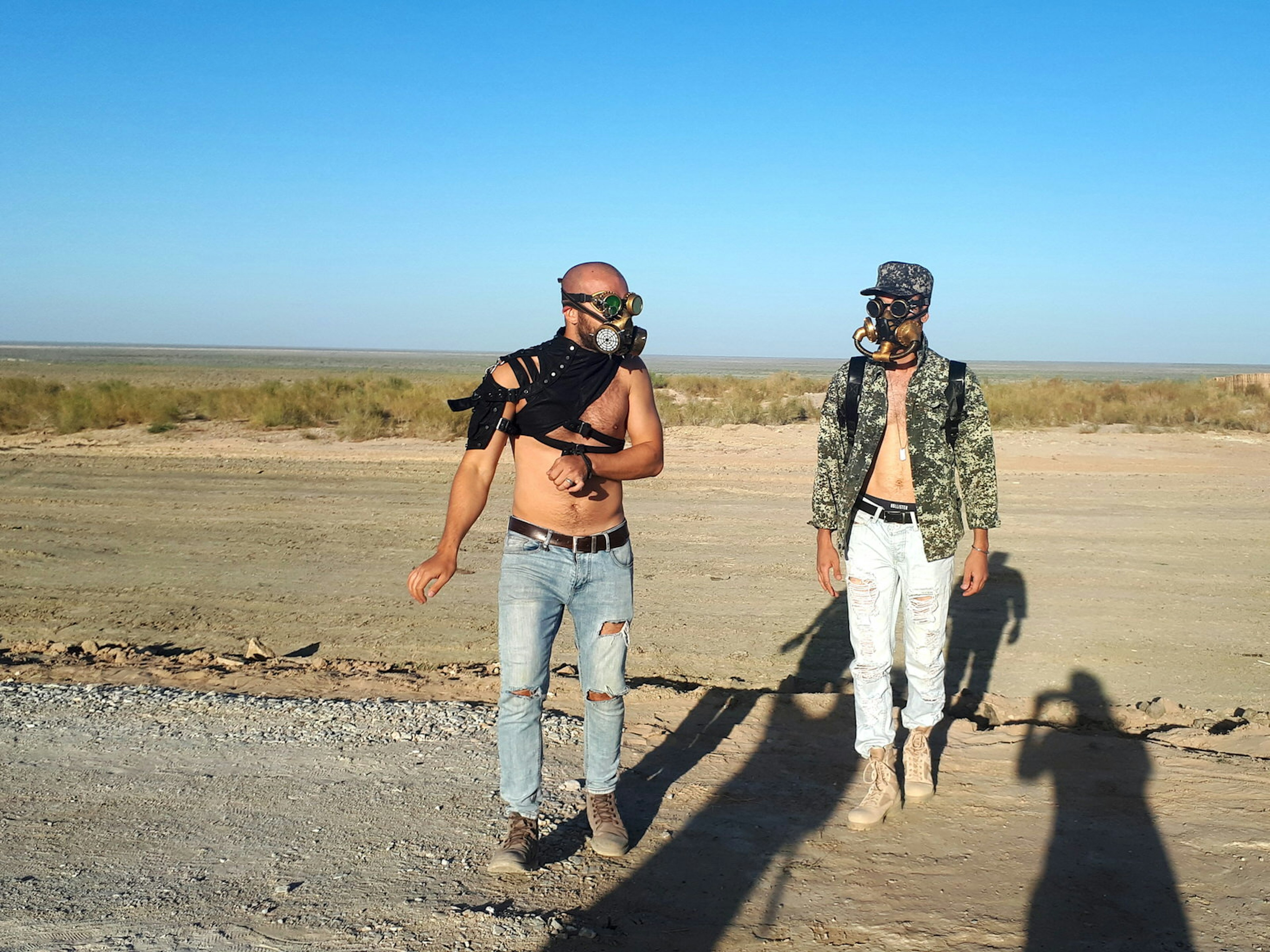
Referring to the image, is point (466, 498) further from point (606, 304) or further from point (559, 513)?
point (606, 304)

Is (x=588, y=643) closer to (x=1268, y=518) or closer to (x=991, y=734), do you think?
(x=991, y=734)

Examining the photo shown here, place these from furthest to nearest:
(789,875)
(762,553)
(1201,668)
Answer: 1. (762,553)
2. (1201,668)
3. (789,875)

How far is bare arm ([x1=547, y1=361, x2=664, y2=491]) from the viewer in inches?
139

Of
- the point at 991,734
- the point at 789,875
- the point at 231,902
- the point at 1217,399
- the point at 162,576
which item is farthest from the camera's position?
the point at 1217,399

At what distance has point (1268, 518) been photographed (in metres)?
12.3

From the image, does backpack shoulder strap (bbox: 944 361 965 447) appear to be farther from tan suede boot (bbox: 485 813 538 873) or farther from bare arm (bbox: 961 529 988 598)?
tan suede boot (bbox: 485 813 538 873)

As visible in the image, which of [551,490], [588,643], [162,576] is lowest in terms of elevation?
[162,576]

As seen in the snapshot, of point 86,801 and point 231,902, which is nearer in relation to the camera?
point 231,902

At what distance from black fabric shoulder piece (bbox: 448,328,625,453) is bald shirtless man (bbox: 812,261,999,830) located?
3.35ft

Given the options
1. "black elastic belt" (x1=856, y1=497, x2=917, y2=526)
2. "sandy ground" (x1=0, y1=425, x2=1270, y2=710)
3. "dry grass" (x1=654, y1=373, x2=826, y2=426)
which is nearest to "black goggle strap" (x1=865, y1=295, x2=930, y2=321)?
"black elastic belt" (x1=856, y1=497, x2=917, y2=526)

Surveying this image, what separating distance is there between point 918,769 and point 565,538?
1935mm

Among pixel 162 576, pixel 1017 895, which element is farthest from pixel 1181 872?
pixel 162 576

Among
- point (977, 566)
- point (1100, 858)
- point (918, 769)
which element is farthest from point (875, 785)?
point (977, 566)

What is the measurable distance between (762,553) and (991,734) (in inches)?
214
